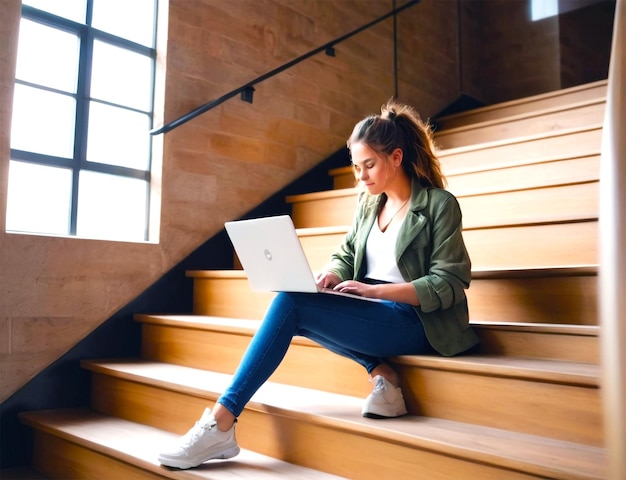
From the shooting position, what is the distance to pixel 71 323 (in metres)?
2.36

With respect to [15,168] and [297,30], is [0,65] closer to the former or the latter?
[15,168]

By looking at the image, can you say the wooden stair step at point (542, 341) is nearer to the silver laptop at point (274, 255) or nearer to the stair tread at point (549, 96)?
the silver laptop at point (274, 255)

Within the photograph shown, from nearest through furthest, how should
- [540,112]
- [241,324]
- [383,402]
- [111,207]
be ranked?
[383,402] < [241,324] < [111,207] < [540,112]

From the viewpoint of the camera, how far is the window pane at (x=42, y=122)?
232 cm

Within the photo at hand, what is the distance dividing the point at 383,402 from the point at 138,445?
31.0 inches

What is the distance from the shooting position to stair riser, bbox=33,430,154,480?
176 cm

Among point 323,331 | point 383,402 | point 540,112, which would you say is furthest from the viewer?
point 540,112

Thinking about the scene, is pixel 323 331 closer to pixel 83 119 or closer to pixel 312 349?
pixel 312 349

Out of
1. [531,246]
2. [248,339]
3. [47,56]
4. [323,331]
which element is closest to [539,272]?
[531,246]

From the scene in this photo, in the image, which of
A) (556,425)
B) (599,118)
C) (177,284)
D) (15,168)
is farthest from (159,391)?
(599,118)

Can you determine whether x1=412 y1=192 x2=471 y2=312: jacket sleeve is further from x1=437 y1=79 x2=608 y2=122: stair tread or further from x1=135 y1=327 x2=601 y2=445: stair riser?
x1=437 y1=79 x2=608 y2=122: stair tread

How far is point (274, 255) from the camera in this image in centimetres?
156

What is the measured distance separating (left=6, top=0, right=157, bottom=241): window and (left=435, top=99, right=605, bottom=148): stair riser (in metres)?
1.72

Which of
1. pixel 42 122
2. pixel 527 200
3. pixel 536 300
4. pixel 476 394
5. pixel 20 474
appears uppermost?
pixel 42 122
